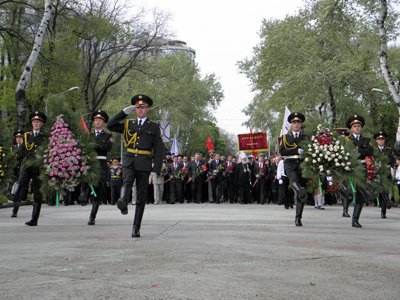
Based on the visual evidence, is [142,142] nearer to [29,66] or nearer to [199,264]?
[199,264]

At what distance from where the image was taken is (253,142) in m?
29.1

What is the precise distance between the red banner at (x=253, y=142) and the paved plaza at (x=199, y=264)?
18.6 m

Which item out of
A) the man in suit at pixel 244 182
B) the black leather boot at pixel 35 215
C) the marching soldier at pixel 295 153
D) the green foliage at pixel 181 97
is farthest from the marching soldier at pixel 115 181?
the green foliage at pixel 181 97

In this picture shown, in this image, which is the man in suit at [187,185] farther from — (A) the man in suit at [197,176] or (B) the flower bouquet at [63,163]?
(B) the flower bouquet at [63,163]

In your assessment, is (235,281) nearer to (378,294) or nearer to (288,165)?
(378,294)

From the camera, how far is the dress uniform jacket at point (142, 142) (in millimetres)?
9469

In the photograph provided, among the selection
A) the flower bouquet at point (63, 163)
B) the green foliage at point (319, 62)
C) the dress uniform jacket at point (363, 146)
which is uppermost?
the green foliage at point (319, 62)

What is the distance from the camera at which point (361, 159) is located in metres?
Answer: 12.3

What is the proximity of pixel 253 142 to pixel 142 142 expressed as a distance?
1990 cm

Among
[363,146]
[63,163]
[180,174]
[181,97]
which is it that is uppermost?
[181,97]

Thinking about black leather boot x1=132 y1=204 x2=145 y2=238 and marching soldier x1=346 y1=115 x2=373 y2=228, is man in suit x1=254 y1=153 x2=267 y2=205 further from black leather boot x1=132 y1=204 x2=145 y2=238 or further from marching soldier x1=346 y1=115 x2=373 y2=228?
black leather boot x1=132 y1=204 x2=145 y2=238

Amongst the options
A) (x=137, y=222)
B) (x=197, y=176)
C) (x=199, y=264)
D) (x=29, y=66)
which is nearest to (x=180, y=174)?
(x=197, y=176)

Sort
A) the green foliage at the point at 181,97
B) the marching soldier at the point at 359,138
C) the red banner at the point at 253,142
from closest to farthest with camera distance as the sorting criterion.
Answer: the marching soldier at the point at 359,138 → the red banner at the point at 253,142 → the green foliage at the point at 181,97

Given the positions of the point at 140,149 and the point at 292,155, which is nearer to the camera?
the point at 140,149
